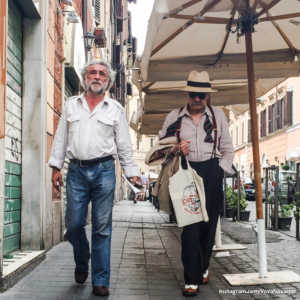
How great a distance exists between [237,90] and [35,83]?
4.59 metres

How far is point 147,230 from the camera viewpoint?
11.3m

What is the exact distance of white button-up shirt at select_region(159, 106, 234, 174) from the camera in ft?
17.0

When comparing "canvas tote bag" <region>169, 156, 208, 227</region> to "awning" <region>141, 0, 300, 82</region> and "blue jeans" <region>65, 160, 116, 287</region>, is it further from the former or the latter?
"awning" <region>141, 0, 300, 82</region>

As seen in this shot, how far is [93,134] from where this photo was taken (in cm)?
496

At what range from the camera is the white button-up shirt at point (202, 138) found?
17.0 ft

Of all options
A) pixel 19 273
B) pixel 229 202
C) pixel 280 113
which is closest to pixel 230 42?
pixel 19 273

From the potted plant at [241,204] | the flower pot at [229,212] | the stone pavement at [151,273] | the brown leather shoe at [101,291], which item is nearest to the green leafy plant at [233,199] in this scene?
the potted plant at [241,204]

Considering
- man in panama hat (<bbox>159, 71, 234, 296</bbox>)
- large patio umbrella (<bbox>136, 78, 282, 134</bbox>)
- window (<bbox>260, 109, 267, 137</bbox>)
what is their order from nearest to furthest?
man in panama hat (<bbox>159, 71, 234, 296</bbox>), large patio umbrella (<bbox>136, 78, 282, 134</bbox>), window (<bbox>260, 109, 267, 137</bbox>)

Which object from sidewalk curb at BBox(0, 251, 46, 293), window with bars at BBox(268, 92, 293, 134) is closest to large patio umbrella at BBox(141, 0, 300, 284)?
sidewalk curb at BBox(0, 251, 46, 293)

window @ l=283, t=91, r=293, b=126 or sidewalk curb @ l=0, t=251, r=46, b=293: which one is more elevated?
window @ l=283, t=91, r=293, b=126

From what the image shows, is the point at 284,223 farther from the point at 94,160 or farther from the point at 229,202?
the point at 94,160

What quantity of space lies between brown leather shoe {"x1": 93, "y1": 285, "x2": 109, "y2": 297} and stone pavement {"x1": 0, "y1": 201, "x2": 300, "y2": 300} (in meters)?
0.05

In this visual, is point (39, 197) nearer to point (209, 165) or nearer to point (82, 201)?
point (82, 201)

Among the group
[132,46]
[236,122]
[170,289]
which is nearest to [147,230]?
[170,289]
